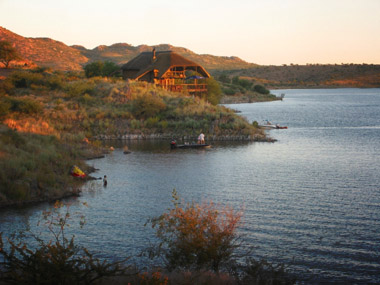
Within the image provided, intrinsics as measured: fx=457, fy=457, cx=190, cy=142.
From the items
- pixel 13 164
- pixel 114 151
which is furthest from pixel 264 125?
pixel 13 164

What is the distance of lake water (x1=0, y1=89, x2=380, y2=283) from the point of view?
15656 millimetres

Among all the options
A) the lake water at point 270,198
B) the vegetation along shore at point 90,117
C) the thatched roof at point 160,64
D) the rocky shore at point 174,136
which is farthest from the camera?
the thatched roof at point 160,64

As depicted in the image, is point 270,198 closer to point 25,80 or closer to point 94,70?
point 25,80

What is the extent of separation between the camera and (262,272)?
469 inches

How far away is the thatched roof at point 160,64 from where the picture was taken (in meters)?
67.6

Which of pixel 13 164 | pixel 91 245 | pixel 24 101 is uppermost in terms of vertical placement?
pixel 24 101

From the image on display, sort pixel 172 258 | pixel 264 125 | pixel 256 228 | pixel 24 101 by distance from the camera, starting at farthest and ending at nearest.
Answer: pixel 264 125
pixel 24 101
pixel 256 228
pixel 172 258

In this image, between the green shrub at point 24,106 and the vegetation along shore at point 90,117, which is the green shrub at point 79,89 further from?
the green shrub at point 24,106

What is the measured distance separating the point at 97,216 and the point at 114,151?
2023cm

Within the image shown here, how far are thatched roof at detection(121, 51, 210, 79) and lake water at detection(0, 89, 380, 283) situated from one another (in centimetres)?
2693

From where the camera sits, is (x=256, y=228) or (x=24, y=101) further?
(x=24, y=101)

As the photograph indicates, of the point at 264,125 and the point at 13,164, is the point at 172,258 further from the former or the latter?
the point at 264,125

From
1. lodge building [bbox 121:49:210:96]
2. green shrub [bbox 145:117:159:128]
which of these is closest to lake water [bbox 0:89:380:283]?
green shrub [bbox 145:117:159:128]

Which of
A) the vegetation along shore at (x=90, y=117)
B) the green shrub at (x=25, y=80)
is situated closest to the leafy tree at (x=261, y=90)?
the vegetation along shore at (x=90, y=117)
